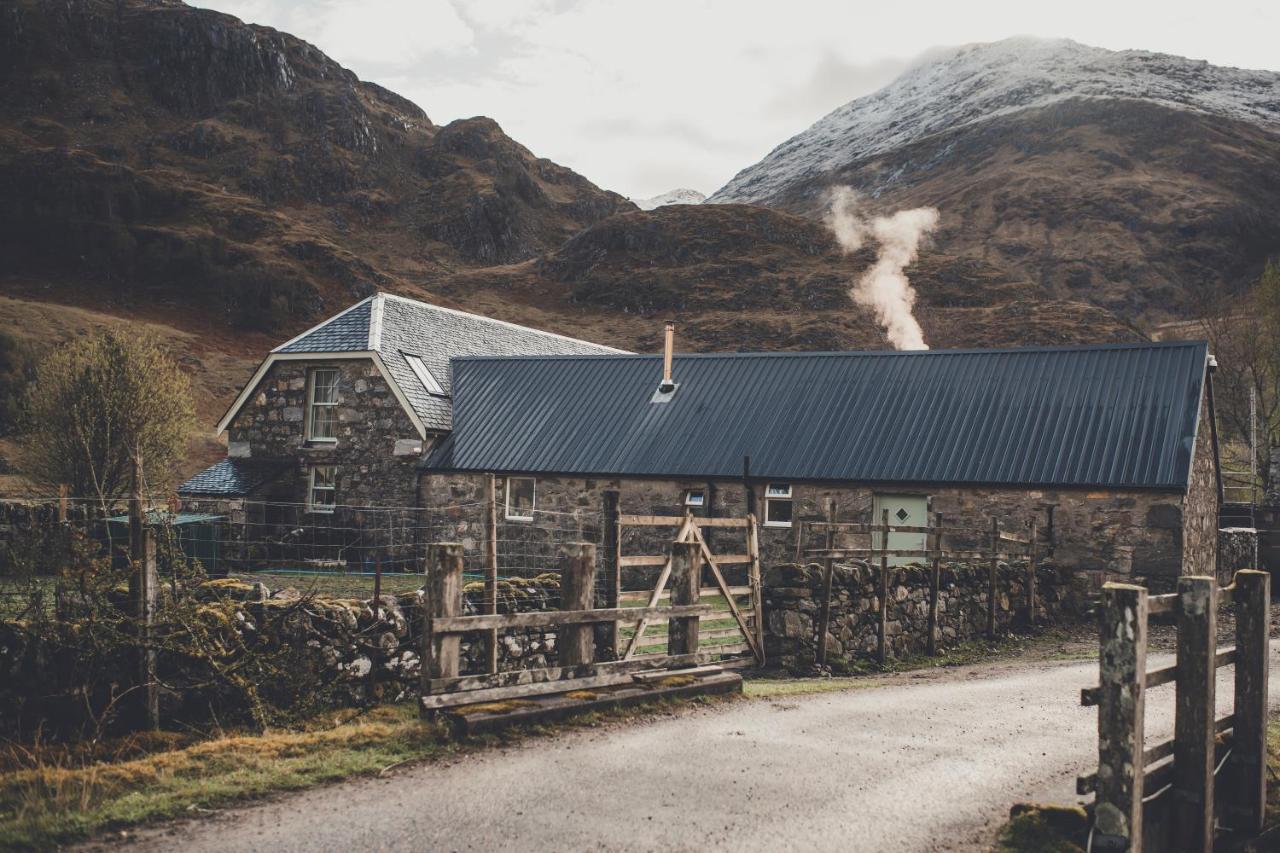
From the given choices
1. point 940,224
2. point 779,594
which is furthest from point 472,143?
point 779,594

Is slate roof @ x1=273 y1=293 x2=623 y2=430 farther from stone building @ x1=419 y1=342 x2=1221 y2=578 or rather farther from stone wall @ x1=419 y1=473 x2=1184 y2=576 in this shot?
stone wall @ x1=419 y1=473 x2=1184 y2=576

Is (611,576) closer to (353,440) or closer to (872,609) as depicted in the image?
(872,609)

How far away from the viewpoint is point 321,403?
92.4 feet

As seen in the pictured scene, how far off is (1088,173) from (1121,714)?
134m

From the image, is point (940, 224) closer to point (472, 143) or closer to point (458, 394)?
point (472, 143)

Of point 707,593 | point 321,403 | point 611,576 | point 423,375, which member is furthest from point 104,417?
point 707,593

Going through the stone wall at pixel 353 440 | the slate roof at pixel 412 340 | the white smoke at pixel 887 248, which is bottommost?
the stone wall at pixel 353 440

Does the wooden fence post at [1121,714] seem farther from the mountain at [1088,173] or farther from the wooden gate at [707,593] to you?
the mountain at [1088,173]

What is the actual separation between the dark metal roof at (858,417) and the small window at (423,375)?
2.45ft

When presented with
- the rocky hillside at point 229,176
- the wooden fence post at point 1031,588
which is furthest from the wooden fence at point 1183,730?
the rocky hillside at point 229,176

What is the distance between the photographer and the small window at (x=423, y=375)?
28844 millimetres

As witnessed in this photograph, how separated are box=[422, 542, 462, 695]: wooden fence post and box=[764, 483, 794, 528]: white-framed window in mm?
15559

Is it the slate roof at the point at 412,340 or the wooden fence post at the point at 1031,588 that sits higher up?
the slate roof at the point at 412,340

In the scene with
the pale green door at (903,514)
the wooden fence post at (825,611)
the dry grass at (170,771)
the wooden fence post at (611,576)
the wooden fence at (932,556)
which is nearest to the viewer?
the dry grass at (170,771)
